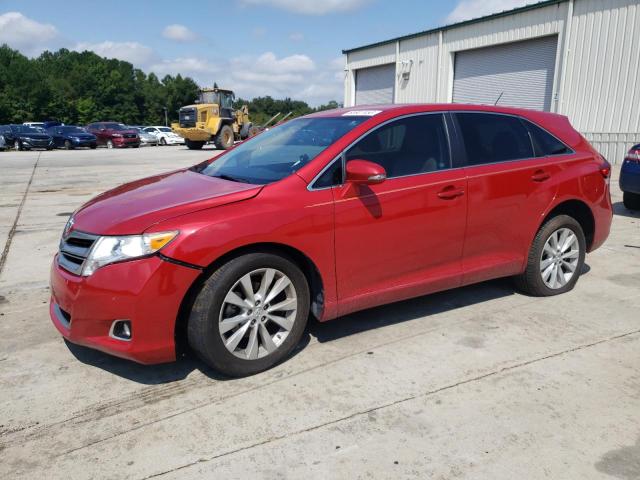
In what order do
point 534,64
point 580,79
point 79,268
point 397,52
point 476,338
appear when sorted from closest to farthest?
1. point 79,268
2. point 476,338
3. point 580,79
4. point 534,64
5. point 397,52

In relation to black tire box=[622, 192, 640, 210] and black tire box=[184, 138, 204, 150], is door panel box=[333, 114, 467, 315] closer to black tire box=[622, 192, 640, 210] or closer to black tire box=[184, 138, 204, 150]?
black tire box=[622, 192, 640, 210]

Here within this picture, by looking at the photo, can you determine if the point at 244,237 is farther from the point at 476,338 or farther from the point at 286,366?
the point at 476,338

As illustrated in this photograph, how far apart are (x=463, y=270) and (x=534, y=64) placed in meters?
17.2

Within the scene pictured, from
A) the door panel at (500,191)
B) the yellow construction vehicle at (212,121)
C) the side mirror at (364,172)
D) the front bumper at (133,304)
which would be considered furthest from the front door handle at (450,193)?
the yellow construction vehicle at (212,121)

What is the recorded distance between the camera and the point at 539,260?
4508mm

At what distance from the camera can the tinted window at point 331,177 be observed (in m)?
3.44

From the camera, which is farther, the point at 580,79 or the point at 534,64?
the point at 534,64

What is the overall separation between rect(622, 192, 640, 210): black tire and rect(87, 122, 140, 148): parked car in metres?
29.0

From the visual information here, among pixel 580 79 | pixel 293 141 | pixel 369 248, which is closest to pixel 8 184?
pixel 293 141

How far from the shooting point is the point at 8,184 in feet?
42.7

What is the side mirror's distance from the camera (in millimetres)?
3361

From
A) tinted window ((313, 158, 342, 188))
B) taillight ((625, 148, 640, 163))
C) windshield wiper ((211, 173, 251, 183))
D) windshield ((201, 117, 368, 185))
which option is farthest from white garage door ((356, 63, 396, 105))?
tinted window ((313, 158, 342, 188))

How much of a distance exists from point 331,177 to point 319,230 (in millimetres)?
371

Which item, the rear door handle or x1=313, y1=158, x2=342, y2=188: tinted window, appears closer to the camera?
x1=313, y1=158, x2=342, y2=188: tinted window
